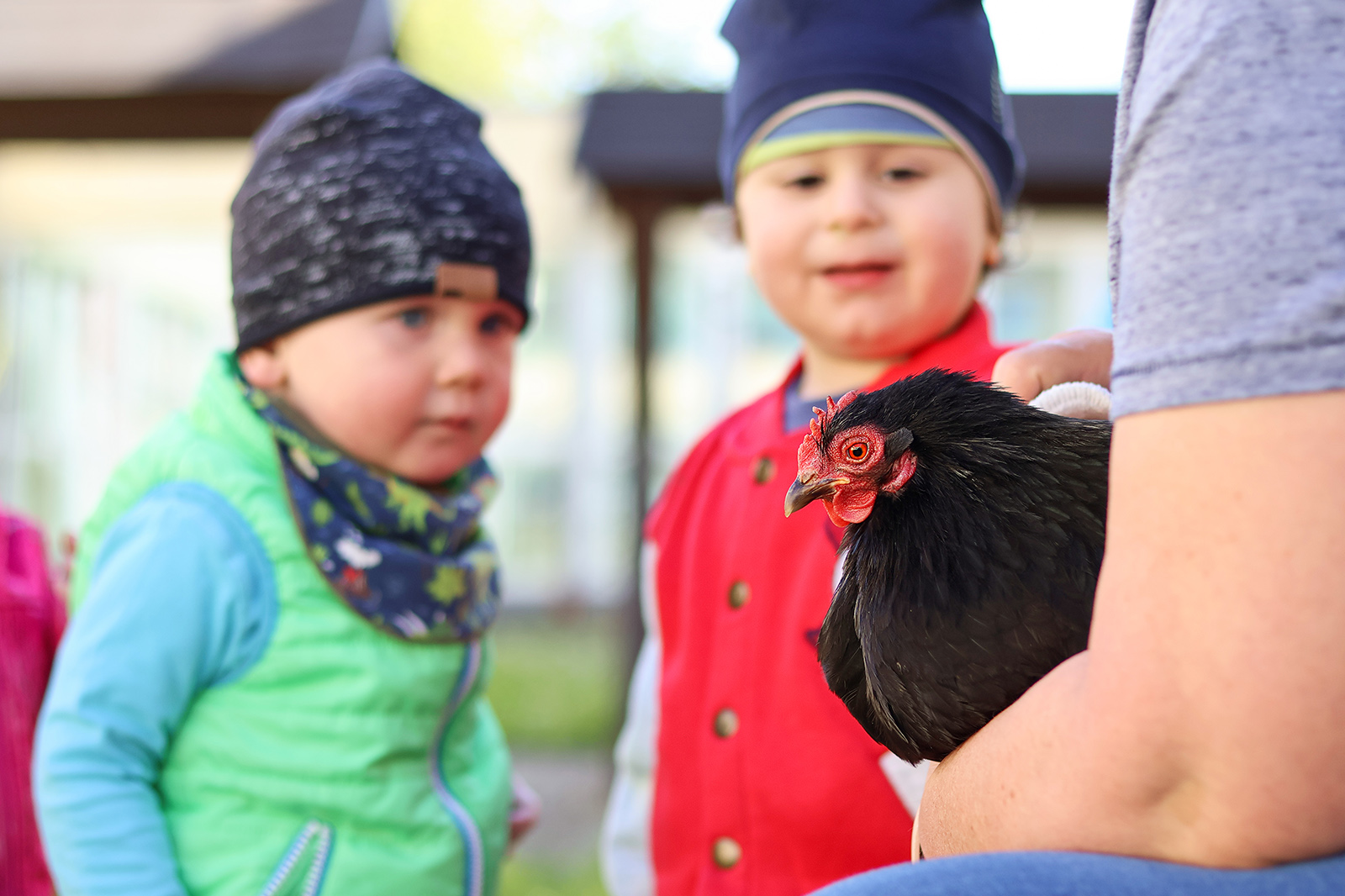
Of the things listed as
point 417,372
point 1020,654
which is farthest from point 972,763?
point 417,372

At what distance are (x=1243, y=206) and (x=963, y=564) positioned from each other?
43cm

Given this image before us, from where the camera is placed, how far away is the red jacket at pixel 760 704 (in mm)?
1460

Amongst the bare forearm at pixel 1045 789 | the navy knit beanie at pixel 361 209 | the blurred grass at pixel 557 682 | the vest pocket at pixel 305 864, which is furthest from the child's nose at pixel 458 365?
the blurred grass at pixel 557 682

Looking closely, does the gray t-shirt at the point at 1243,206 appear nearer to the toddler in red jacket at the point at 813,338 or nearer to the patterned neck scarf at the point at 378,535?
the toddler in red jacket at the point at 813,338

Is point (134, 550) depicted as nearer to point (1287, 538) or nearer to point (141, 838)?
point (141, 838)

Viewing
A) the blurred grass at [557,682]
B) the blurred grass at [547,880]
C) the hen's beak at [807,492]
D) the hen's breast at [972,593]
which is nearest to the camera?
the hen's breast at [972,593]

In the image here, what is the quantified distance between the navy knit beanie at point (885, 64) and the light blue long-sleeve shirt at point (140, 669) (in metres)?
1.24

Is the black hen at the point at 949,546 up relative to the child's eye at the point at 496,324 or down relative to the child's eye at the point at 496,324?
down

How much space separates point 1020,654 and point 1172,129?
1.53ft

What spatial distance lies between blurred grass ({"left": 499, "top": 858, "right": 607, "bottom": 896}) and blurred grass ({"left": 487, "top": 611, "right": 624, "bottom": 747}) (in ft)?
0.26

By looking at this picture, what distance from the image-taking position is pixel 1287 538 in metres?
0.59

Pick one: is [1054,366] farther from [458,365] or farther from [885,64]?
[458,365]

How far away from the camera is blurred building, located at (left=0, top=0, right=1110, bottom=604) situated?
12.9 feet

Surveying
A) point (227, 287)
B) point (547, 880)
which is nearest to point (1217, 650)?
point (547, 880)
